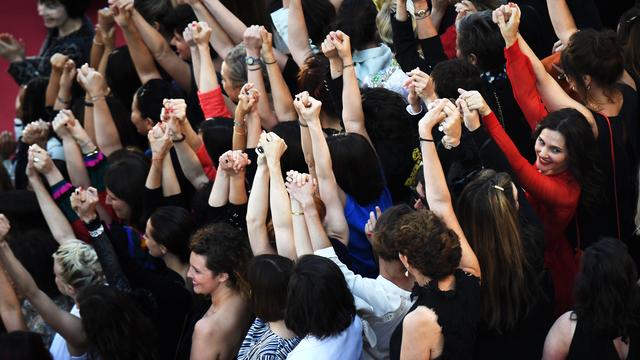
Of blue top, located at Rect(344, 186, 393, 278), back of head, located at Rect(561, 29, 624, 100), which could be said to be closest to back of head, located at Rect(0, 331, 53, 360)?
blue top, located at Rect(344, 186, 393, 278)

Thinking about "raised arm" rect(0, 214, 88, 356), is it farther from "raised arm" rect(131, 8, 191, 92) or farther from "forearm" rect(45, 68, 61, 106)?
"forearm" rect(45, 68, 61, 106)

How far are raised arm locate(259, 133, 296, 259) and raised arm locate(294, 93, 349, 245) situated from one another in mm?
151

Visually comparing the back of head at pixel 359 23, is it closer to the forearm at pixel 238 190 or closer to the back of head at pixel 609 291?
the forearm at pixel 238 190

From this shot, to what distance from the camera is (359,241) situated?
4.07 m

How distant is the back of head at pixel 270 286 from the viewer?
11.8 feet

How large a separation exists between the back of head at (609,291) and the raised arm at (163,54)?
3336mm

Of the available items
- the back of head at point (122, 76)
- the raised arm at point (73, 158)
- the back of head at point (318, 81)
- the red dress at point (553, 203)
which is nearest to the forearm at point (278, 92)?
the back of head at point (318, 81)

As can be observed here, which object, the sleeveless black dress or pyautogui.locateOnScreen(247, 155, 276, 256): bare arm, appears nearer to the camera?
the sleeveless black dress

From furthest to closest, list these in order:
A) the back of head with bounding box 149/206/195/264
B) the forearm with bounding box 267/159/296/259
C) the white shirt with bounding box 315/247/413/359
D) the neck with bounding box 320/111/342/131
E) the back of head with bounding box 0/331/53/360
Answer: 1. the neck with bounding box 320/111/342/131
2. the back of head with bounding box 149/206/195/264
3. the forearm with bounding box 267/159/296/259
4. the back of head with bounding box 0/331/53/360
5. the white shirt with bounding box 315/247/413/359

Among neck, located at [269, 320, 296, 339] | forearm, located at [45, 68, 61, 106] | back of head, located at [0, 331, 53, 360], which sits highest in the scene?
back of head, located at [0, 331, 53, 360]

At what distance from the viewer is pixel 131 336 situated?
397 centimetres

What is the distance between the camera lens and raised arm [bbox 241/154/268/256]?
401 centimetres

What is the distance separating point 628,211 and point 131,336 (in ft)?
6.79

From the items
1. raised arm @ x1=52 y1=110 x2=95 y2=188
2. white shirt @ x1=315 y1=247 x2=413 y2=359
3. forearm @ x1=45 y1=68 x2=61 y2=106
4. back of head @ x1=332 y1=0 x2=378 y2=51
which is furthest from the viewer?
forearm @ x1=45 y1=68 x2=61 y2=106
